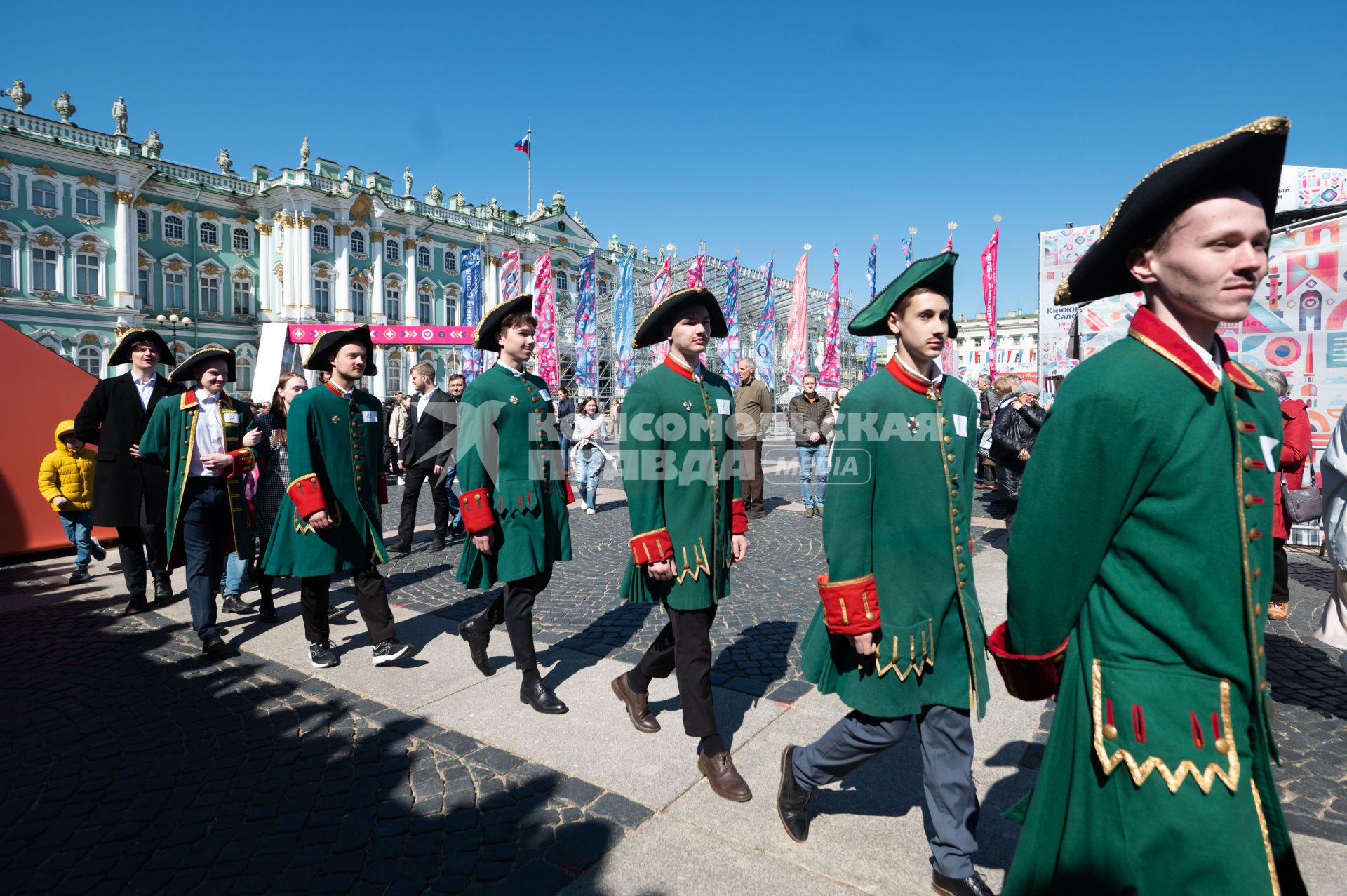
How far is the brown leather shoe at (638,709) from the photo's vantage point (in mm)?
3631

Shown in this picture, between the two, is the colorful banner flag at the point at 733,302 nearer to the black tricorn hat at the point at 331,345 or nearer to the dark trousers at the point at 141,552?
the dark trousers at the point at 141,552

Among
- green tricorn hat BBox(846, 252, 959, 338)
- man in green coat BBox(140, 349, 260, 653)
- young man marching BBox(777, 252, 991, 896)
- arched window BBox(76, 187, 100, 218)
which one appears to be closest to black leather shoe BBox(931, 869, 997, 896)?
young man marching BBox(777, 252, 991, 896)

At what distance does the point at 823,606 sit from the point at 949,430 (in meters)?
0.71

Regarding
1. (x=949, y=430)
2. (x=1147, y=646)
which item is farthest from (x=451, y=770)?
(x=1147, y=646)

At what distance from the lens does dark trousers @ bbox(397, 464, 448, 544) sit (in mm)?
8188

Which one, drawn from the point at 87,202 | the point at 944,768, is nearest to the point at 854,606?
the point at 944,768

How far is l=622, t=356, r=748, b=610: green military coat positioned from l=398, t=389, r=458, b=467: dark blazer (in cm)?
529

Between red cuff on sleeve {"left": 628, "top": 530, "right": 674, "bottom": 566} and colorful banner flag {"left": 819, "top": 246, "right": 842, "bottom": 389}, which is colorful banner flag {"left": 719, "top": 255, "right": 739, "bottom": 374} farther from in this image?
red cuff on sleeve {"left": 628, "top": 530, "right": 674, "bottom": 566}

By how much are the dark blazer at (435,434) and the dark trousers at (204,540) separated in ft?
9.10

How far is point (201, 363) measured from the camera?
5.84m

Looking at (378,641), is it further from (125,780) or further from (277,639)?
(125,780)

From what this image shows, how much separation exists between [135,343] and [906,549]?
6.32m

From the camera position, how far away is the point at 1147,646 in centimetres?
133

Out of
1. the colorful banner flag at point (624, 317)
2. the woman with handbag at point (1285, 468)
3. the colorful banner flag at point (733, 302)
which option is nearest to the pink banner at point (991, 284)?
the colorful banner flag at point (733, 302)
